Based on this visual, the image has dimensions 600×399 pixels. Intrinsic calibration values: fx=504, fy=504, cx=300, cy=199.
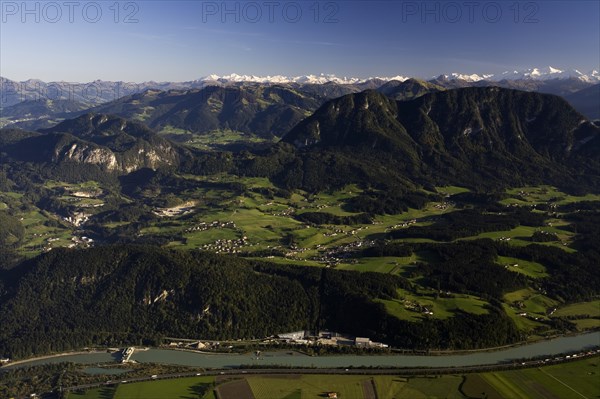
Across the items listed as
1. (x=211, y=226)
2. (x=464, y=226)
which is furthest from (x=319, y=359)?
(x=464, y=226)

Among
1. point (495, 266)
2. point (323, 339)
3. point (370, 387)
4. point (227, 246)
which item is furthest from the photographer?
point (227, 246)

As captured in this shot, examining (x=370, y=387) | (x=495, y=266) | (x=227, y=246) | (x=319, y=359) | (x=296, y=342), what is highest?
(x=495, y=266)

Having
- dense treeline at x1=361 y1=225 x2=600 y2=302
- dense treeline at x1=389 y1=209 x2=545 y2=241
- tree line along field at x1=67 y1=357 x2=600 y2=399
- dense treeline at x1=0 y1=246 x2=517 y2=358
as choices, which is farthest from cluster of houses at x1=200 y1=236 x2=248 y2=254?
tree line along field at x1=67 y1=357 x2=600 y2=399

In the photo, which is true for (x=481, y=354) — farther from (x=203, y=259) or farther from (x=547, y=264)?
(x=203, y=259)

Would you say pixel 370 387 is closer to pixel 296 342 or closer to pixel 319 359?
pixel 319 359

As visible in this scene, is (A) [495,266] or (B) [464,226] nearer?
(A) [495,266]

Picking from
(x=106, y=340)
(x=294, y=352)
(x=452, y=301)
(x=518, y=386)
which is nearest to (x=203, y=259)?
(x=106, y=340)

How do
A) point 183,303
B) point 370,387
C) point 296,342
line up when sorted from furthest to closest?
1. point 183,303
2. point 296,342
3. point 370,387
